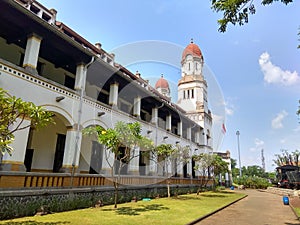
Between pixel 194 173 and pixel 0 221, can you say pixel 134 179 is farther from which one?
pixel 194 173

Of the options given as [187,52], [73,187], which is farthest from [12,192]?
[187,52]

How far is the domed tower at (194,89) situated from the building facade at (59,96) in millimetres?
13341

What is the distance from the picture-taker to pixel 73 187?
10281 millimetres

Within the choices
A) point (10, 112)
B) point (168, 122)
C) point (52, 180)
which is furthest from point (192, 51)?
point (10, 112)

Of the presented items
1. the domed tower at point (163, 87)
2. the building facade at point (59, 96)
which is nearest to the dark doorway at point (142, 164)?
the building facade at point (59, 96)

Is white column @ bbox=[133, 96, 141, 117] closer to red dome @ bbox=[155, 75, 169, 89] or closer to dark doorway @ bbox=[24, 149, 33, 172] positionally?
dark doorway @ bbox=[24, 149, 33, 172]

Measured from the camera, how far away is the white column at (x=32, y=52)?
966 centimetres

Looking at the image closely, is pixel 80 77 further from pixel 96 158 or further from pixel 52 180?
pixel 96 158

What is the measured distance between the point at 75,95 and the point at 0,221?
6.41 meters

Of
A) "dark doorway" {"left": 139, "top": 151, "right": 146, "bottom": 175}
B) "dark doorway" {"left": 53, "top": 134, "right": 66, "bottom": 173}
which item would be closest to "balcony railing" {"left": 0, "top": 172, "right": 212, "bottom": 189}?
"dark doorway" {"left": 53, "top": 134, "right": 66, "bottom": 173}

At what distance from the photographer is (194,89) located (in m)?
33.2

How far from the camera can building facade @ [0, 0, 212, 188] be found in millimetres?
8938

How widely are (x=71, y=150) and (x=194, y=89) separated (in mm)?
24915

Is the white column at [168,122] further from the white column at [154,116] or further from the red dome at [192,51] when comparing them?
the red dome at [192,51]
